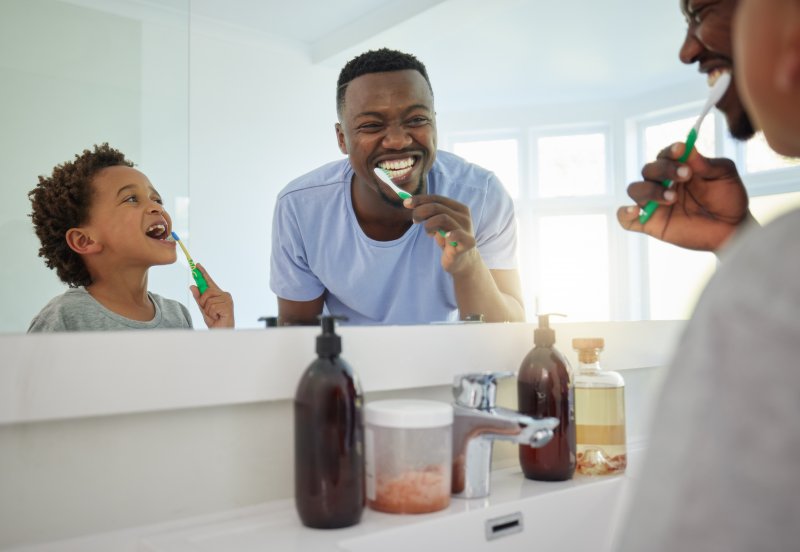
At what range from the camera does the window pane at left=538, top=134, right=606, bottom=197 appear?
136 inches

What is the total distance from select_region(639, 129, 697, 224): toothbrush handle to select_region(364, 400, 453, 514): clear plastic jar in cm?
43

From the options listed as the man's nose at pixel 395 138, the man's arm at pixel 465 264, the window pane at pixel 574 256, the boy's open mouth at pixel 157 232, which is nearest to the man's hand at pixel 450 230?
the man's arm at pixel 465 264

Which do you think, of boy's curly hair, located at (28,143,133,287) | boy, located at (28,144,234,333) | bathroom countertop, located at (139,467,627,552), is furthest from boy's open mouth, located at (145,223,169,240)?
bathroom countertop, located at (139,467,627,552)

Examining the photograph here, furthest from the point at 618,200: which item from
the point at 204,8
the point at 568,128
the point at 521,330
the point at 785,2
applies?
the point at 785,2

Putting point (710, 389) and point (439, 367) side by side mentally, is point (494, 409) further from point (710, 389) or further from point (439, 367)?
point (710, 389)

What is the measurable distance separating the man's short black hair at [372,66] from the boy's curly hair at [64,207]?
0.43 meters

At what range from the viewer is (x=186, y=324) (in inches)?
34.9

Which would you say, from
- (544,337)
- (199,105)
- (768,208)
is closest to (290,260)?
(544,337)

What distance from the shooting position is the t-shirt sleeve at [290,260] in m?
0.98

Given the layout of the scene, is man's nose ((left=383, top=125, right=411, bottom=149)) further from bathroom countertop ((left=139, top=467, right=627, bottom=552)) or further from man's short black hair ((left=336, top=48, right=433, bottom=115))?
bathroom countertop ((left=139, top=467, right=627, bottom=552))

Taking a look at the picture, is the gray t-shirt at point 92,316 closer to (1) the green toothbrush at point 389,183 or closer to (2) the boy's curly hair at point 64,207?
(2) the boy's curly hair at point 64,207

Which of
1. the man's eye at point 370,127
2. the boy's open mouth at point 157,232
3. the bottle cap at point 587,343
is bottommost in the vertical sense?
the bottle cap at point 587,343

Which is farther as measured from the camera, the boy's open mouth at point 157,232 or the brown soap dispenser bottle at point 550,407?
the boy's open mouth at point 157,232

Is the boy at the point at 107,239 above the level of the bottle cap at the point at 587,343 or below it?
above
